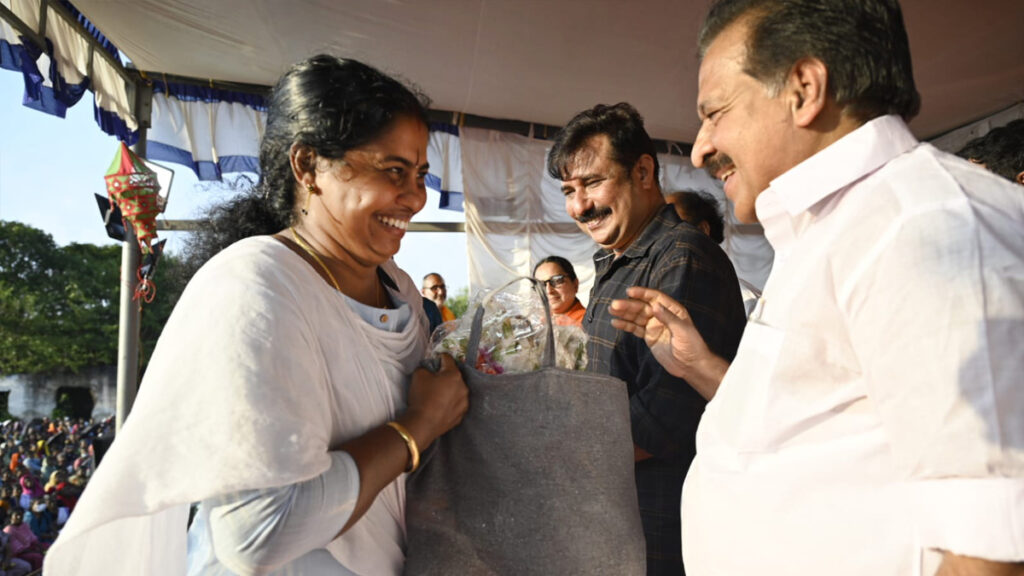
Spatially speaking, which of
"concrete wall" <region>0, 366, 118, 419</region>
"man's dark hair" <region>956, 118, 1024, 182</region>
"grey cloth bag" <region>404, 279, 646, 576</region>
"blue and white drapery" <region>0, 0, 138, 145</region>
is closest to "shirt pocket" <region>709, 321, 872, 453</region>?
"grey cloth bag" <region>404, 279, 646, 576</region>

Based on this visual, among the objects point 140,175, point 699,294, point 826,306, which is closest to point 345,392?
point 826,306

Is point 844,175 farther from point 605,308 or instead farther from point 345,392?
point 605,308

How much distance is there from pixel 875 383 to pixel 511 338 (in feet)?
2.36

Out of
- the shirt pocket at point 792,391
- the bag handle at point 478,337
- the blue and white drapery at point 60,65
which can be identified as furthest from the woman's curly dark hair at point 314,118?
the blue and white drapery at point 60,65

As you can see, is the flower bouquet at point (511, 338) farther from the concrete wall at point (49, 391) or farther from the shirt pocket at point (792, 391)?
the concrete wall at point (49, 391)

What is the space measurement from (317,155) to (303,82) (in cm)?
15

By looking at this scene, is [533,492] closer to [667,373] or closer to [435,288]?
[667,373]

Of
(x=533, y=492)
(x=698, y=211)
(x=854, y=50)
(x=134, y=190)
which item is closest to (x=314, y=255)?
(x=533, y=492)

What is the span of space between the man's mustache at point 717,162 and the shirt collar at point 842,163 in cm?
20

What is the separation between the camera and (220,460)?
93 centimetres

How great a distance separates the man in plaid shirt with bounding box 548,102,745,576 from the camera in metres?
1.59

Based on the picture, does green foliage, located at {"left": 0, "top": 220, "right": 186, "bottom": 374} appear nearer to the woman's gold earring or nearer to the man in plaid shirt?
the man in plaid shirt

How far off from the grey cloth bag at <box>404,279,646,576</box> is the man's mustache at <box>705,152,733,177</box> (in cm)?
47

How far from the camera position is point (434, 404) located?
119 centimetres
